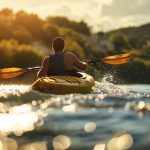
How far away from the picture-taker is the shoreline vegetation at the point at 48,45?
1022 inches

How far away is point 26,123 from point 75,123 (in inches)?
26.6

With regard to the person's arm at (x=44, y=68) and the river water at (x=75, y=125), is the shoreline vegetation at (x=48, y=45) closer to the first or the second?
the person's arm at (x=44, y=68)

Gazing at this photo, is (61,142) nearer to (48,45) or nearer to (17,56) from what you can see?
(17,56)

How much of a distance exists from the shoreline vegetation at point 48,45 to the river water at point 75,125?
51.2 feet

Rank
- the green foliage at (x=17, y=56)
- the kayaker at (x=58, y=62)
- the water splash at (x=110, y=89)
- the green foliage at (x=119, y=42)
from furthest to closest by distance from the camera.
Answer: the green foliage at (x=119, y=42) < the green foliage at (x=17, y=56) < the water splash at (x=110, y=89) < the kayaker at (x=58, y=62)

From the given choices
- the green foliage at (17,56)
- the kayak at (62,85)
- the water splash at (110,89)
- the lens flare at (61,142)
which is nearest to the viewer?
the lens flare at (61,142)

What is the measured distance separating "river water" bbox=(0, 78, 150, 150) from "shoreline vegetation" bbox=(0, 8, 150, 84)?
51.2ft

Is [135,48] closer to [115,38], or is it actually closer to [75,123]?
[115,38]

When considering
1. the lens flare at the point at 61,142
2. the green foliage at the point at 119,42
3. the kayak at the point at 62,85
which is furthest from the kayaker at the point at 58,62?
the green foliage at the point at 119,42

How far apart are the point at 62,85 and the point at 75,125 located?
410 centimetres

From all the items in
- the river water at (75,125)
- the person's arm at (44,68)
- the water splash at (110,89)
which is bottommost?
the water splash at (110,89)

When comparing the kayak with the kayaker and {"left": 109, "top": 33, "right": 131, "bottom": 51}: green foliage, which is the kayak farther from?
{"left": 109, "top": 33, "right": 131, "bottom": 51}: green foliage

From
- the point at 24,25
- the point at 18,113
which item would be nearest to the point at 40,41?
the point at 24,25

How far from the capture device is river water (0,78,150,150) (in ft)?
15.8
